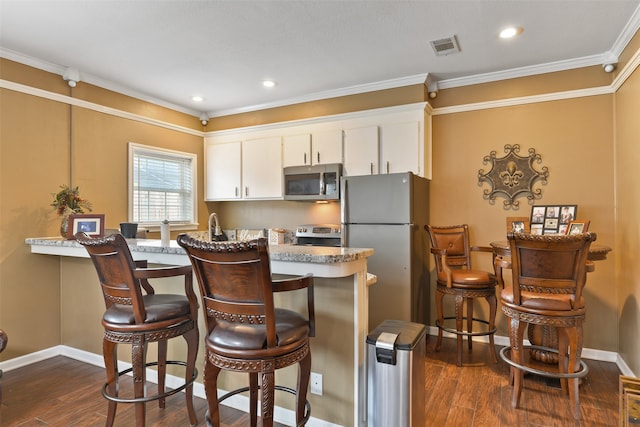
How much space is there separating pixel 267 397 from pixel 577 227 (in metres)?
2.73

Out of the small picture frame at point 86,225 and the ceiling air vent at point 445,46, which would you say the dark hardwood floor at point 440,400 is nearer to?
the small picture frame at point 86,225

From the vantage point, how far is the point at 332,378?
1.97 m

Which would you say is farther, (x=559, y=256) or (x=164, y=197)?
(x=164, y=197)

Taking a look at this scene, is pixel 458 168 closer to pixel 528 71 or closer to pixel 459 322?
pixel 528 71

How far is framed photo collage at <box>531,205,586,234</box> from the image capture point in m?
3.05

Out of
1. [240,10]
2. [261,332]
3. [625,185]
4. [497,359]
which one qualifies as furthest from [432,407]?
[240,10]

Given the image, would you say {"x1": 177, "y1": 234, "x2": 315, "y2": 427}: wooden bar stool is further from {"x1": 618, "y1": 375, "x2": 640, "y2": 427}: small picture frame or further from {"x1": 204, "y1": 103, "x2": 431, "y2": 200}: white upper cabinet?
{"x1": 204, "y1": 103, "x2": 431, "y2": 200}: white upper cabinet

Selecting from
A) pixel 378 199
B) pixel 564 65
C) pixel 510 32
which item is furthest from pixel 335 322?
pixel 564 65

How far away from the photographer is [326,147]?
13.5ft

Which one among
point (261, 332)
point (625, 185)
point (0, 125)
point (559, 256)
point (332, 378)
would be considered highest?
point (0, 125)

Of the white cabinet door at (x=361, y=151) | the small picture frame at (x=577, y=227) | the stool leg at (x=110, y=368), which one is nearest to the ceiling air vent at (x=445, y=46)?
the white cabinet door at (x=361, y=151)

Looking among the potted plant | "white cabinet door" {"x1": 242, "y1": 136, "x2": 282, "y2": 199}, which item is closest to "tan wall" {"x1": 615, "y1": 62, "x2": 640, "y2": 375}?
"white cabinet door" {"x1": 242, "y1": 136, "x2": 282, "y2": 199}

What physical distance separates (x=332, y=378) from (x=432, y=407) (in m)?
0.84

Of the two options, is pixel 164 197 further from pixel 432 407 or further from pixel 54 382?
pixel 432 407
